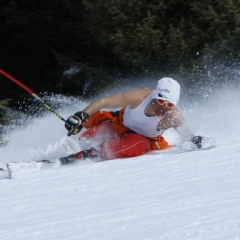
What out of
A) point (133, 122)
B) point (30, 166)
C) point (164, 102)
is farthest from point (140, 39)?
point (30, 166)

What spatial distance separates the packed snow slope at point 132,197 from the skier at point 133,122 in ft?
0.57

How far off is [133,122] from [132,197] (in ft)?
6.89

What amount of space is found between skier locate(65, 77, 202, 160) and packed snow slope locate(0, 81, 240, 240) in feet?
0.57

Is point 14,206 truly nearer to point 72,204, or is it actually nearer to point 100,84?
point 72,204

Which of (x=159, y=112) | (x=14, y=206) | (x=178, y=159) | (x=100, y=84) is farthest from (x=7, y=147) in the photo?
(x=14, y=206)

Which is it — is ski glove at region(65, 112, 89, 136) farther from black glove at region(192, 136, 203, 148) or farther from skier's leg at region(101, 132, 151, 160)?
black glove at region(192, 136, 203, 148)

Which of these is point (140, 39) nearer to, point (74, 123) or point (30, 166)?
point (74, 123)

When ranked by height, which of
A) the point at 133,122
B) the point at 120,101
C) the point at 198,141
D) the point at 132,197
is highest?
the point at 120,101

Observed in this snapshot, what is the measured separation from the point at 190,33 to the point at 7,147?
2.60 metres

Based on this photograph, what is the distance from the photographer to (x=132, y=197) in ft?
14.0

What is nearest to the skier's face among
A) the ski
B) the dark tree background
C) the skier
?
the skier

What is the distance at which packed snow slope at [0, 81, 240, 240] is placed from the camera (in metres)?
3.50

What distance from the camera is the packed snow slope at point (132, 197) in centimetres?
350

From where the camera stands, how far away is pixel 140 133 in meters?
6.37
